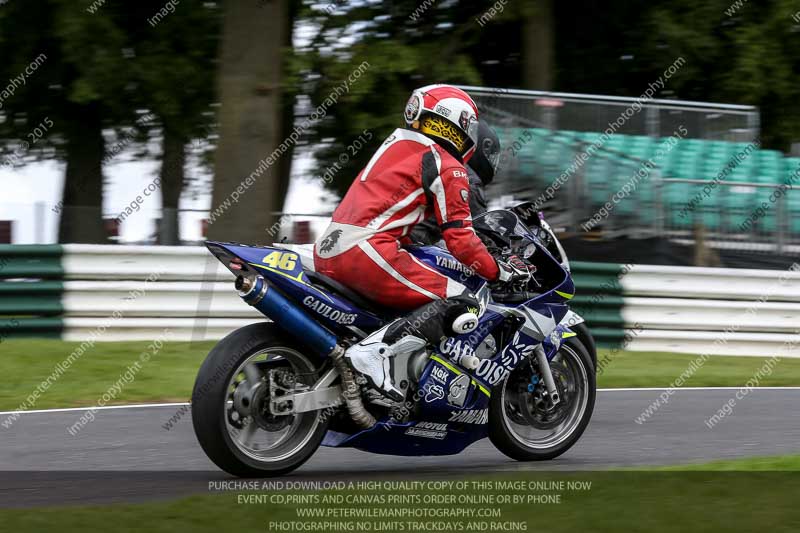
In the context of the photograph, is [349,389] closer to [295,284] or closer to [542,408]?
[295,284]

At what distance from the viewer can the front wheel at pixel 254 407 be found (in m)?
5.59

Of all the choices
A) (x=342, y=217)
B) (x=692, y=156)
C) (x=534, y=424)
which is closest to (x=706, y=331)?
(x=692, y=156)

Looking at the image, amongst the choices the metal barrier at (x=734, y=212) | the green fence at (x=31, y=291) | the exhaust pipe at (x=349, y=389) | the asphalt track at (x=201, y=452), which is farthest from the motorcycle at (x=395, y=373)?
the metal barrier at (x=734, y=212)

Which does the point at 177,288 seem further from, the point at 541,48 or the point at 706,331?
the point at 541,48

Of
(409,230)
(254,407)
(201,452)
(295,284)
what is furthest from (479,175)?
(201,452)

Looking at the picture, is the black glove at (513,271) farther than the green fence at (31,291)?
No

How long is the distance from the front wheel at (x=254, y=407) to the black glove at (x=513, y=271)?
1.08m

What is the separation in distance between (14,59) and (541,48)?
306 inches

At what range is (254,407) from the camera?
5738mm

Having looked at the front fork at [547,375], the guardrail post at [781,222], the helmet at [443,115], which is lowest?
the guardrail post at [781,222]

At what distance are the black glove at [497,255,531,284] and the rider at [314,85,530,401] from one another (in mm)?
88

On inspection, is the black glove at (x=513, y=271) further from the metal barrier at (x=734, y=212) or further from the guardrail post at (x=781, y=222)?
the guardrail post at (x=781, y=222)

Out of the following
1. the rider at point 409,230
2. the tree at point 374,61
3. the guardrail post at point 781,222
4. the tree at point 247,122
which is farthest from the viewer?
Result: the tree at point 374,61

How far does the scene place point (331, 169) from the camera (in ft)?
65.1
